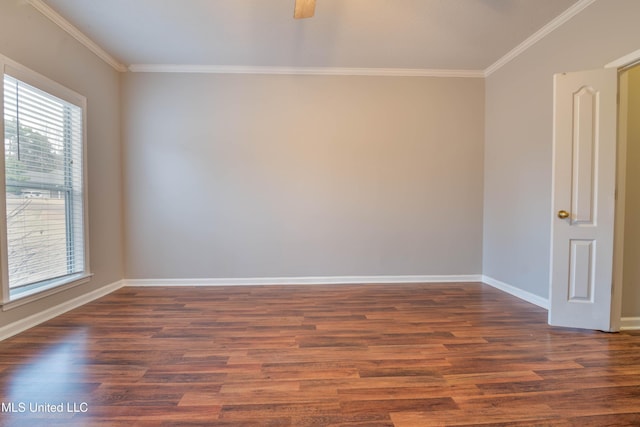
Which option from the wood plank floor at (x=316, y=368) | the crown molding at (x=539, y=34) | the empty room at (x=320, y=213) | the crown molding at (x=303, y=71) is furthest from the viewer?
the crown molding at (x=303, y=71)

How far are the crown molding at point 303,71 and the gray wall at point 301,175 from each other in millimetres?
75

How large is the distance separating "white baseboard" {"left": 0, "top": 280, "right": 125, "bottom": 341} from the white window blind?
0.87 feet

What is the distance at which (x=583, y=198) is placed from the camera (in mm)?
2559

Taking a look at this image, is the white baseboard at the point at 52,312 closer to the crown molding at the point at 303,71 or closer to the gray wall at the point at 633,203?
the crown molding at the point at 303,71

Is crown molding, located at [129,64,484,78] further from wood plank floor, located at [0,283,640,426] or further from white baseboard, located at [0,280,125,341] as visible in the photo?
wood plank floor, located at [0,283,640,426]

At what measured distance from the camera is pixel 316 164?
13.4ft

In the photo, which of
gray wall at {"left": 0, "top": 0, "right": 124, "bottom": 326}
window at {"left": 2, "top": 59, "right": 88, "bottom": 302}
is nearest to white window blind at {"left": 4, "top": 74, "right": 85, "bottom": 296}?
window at {"left": 2, "top": 59, "right": 88, "bottom": 302}

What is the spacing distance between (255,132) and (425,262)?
117 inches

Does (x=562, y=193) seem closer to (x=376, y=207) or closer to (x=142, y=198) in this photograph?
(x=376, y=207)

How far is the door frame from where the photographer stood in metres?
2.47

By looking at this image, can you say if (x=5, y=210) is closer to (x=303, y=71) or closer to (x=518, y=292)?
(x=303, y=71)

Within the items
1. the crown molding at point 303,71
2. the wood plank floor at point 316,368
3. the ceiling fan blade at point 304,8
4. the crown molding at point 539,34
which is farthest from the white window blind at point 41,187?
the crown molding at point 539,34

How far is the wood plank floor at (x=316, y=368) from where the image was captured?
1.56 metres

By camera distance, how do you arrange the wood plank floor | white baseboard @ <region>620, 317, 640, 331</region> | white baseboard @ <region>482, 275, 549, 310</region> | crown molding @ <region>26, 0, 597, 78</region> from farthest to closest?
crown molding @ <region>26, 0, 597, 78</region> < white baseboard @ <region>482, 275, 549, 310</region> < white baseboard @ <region>620, 317, 640, 331</region> < the wood plank floor
